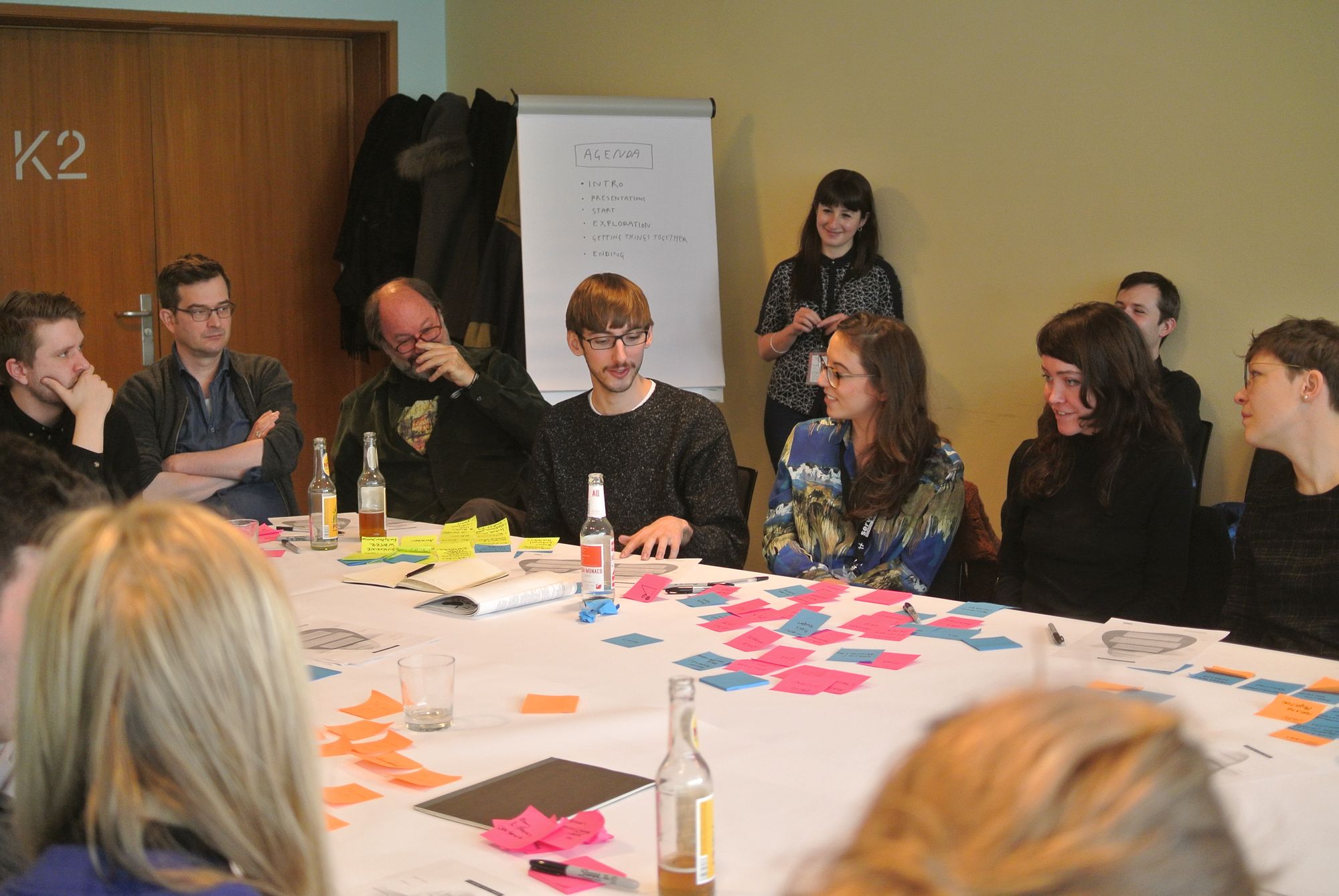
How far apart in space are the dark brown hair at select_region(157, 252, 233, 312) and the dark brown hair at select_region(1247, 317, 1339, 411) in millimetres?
2994

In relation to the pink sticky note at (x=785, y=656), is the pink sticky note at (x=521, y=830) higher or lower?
lower

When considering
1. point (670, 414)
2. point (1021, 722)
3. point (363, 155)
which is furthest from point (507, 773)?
point (363, 155)

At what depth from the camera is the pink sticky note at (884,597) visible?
7.63ft

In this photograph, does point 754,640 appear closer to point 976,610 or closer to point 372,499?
point 976,610

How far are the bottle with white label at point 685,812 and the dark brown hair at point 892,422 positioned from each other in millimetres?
1736

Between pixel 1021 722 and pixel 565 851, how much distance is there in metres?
0.86

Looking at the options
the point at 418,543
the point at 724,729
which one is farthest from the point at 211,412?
the point at 724,729

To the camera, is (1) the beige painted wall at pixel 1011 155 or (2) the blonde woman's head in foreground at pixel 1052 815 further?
(1) the beige painted wall at pixel 1011 155

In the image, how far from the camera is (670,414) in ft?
10.4

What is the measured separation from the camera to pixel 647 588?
2.41 metres

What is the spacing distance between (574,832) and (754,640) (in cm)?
81

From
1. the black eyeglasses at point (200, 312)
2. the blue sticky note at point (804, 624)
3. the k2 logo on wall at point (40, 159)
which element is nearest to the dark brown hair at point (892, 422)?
the blue sticky note at point (804, 624)

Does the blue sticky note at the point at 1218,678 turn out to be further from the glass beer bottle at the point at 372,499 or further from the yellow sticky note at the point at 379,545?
the glass beer bottle at the point at 372,499

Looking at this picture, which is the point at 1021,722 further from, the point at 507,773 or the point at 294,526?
the point at 294,526
